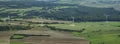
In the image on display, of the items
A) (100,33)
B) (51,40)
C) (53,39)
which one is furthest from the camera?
(100,33)

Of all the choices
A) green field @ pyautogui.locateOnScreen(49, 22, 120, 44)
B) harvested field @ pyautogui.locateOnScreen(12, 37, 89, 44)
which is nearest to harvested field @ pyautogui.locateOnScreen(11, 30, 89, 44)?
harvested field @ pyautogui.locateOnScreen(12, 37, 89, 44)

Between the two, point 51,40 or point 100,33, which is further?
point 100,33

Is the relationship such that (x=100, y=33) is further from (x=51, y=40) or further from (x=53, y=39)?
(x=51, y=40)

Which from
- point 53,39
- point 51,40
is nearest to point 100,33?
point 53,39

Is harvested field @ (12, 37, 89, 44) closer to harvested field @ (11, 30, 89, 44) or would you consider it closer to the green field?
harvested field @ (11, 30, 89, 44)

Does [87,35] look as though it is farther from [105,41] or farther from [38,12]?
[38,12]

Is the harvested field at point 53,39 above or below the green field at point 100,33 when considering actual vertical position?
above

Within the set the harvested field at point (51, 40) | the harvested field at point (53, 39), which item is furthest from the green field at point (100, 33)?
the harvested field at point (51, 40)

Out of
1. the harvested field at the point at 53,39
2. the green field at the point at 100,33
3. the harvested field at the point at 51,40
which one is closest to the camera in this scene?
the harvested field at the point at 51,40

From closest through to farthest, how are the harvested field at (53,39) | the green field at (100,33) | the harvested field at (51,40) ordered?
the harvested field at (51,40)
the harvested field at (53,39)
the green field at (100,33)

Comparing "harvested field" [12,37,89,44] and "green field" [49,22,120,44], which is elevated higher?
"harvested field" [12,37,89,44]

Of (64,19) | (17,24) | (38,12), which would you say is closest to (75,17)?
(64,19)

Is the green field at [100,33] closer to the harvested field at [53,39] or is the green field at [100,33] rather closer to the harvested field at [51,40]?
the harvested field at [53,39]
